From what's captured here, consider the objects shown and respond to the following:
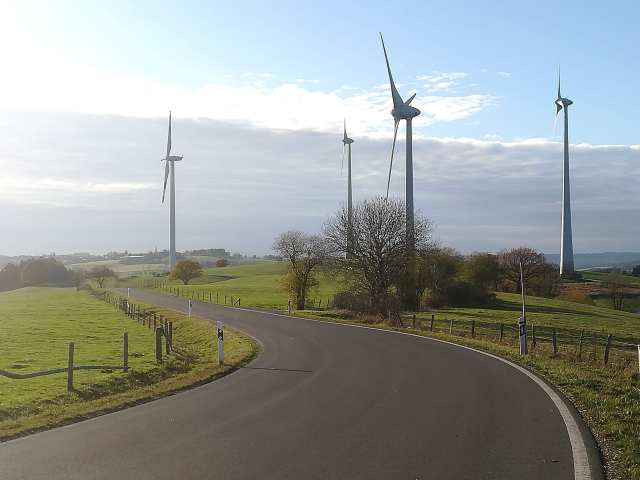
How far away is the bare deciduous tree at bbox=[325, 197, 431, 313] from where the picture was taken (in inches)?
1932

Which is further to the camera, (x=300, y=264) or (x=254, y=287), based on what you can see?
(x=254, y=287)

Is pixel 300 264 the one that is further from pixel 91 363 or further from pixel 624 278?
pixel 624 278

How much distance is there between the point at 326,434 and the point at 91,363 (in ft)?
37.7

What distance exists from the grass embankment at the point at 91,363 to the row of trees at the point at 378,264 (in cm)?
1620

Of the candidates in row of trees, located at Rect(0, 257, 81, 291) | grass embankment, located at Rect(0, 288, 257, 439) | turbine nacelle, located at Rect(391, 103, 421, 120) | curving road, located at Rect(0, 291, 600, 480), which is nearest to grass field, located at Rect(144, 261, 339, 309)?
turbine nacelle, located at Rect(391, 103, 421, 120)

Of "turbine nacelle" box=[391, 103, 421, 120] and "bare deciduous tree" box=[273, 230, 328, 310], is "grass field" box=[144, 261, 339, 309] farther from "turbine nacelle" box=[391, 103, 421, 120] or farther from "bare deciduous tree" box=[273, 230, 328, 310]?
"turbine nacelle" box=[391, 103, 421, 120]

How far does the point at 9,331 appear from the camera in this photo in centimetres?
3058

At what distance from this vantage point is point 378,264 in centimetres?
4919

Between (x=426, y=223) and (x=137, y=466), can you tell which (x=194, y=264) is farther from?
(x=137, y=466)

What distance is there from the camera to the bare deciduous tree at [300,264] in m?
61.9

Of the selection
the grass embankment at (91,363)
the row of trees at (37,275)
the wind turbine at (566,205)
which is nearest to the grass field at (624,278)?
the wind turbine at (566,205)

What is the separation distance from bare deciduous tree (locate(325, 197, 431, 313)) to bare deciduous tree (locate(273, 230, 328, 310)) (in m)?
9.68

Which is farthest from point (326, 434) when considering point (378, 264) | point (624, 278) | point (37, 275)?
point (37, 275)

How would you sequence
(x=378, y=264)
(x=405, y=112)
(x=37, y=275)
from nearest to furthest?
(x=378, y=264)
(x=405, y=112)
(x=37, y=275)
